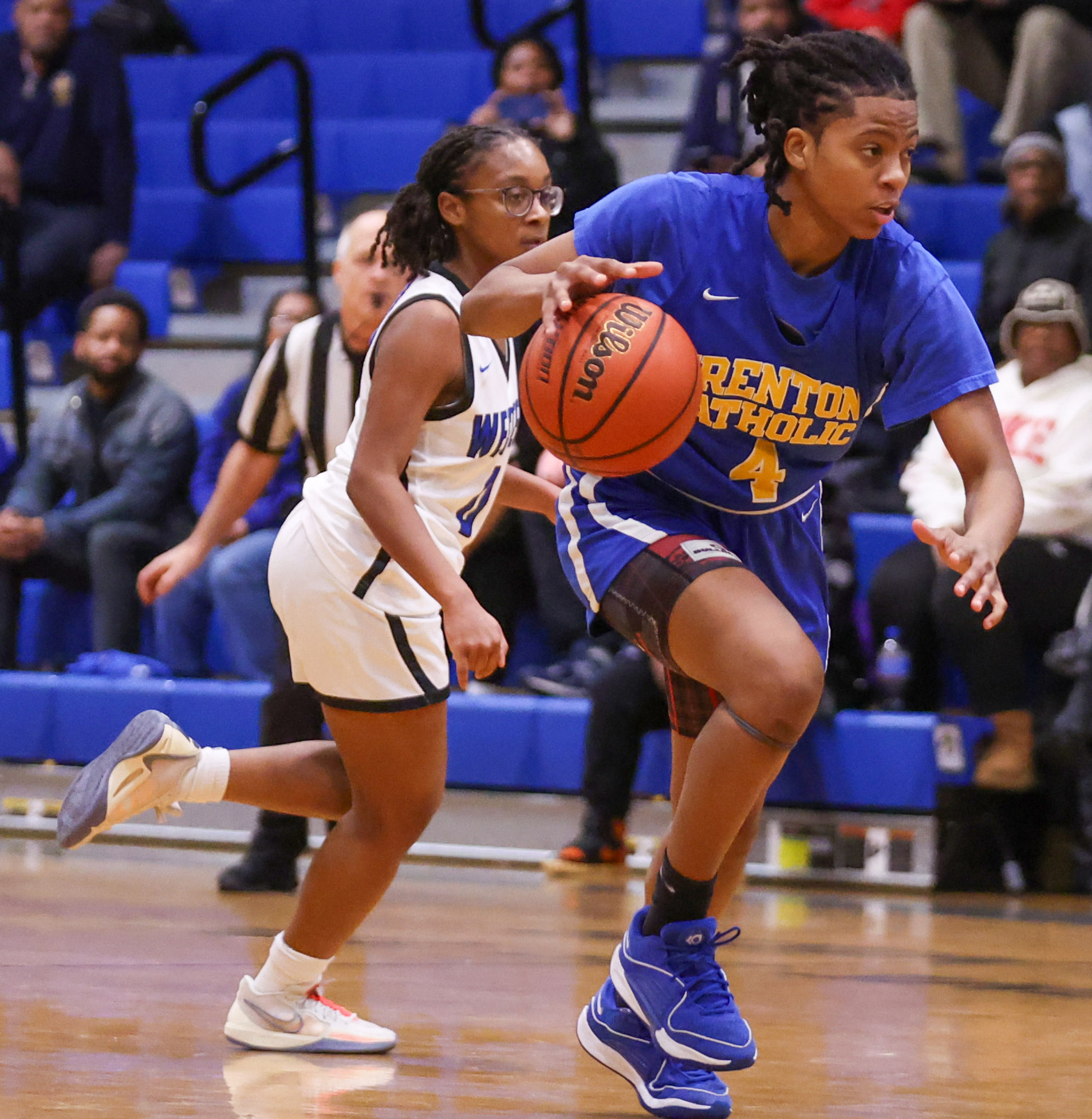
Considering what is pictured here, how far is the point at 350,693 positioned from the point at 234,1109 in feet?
2.41

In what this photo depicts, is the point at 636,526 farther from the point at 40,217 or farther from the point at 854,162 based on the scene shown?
the point at 40,217

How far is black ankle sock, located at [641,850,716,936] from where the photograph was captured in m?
2.71

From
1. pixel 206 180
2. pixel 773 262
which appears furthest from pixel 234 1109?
pixel 206 180

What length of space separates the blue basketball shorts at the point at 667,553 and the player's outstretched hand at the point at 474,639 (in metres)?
0.22

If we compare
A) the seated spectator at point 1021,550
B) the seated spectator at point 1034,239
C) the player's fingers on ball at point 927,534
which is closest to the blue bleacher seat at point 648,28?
the seated spectator at point 1034,239

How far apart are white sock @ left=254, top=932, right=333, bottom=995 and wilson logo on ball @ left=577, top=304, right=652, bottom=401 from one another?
3.89ft

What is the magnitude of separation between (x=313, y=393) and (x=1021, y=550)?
228 centimetres

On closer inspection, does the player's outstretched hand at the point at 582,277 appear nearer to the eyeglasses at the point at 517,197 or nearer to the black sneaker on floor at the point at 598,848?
the eyeglasses at the point at 517,197

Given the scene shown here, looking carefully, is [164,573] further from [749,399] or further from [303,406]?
[749,399]

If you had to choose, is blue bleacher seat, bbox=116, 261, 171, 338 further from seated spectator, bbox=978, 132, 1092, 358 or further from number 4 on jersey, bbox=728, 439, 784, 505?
number 4 on jersey, bbox=728, 439, 784, 505

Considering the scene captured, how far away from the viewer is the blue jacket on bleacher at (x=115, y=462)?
21.8 ft

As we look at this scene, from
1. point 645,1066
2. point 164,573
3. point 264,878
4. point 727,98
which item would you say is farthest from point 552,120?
point 645,1066

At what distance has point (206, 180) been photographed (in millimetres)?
7816

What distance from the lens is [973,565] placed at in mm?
2473
